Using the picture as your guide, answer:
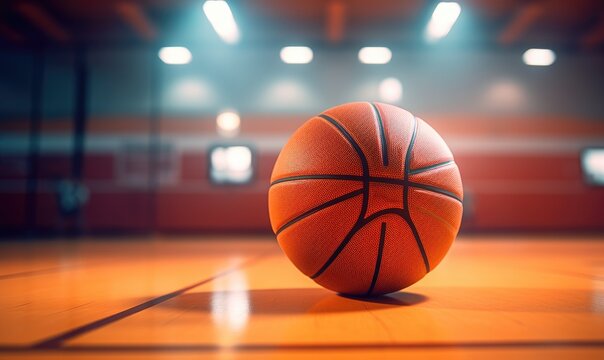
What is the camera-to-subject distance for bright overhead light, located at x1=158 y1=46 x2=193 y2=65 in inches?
262

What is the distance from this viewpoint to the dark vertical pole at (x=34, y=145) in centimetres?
676

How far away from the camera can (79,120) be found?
274 inches

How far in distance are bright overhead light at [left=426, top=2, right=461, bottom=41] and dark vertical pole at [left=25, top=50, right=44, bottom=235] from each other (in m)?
5.40

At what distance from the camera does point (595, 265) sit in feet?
8.77

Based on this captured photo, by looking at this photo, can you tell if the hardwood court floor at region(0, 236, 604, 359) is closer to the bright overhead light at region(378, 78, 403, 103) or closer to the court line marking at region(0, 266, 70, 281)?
the court line marking at region(0, 266, 70, 281)

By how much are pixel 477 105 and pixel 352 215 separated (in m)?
6.49

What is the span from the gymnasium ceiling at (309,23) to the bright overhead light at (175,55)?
13 cm

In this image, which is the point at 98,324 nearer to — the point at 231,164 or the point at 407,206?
the point at 407,206

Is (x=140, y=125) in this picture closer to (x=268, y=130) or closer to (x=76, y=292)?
(x=268, y=130)

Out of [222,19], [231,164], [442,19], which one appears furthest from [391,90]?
[222,19]

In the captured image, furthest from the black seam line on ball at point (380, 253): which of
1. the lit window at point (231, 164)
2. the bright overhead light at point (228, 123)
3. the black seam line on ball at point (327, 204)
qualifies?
the bright overhead light at point (228, 123)

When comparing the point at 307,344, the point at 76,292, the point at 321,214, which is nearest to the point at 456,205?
the point at 321,214

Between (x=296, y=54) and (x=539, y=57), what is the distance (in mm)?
3525

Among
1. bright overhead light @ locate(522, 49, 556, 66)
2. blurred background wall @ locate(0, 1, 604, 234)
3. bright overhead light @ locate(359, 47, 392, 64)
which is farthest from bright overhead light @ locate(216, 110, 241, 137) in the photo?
bright overhead light @ locate(522, 49, 556, 66)
